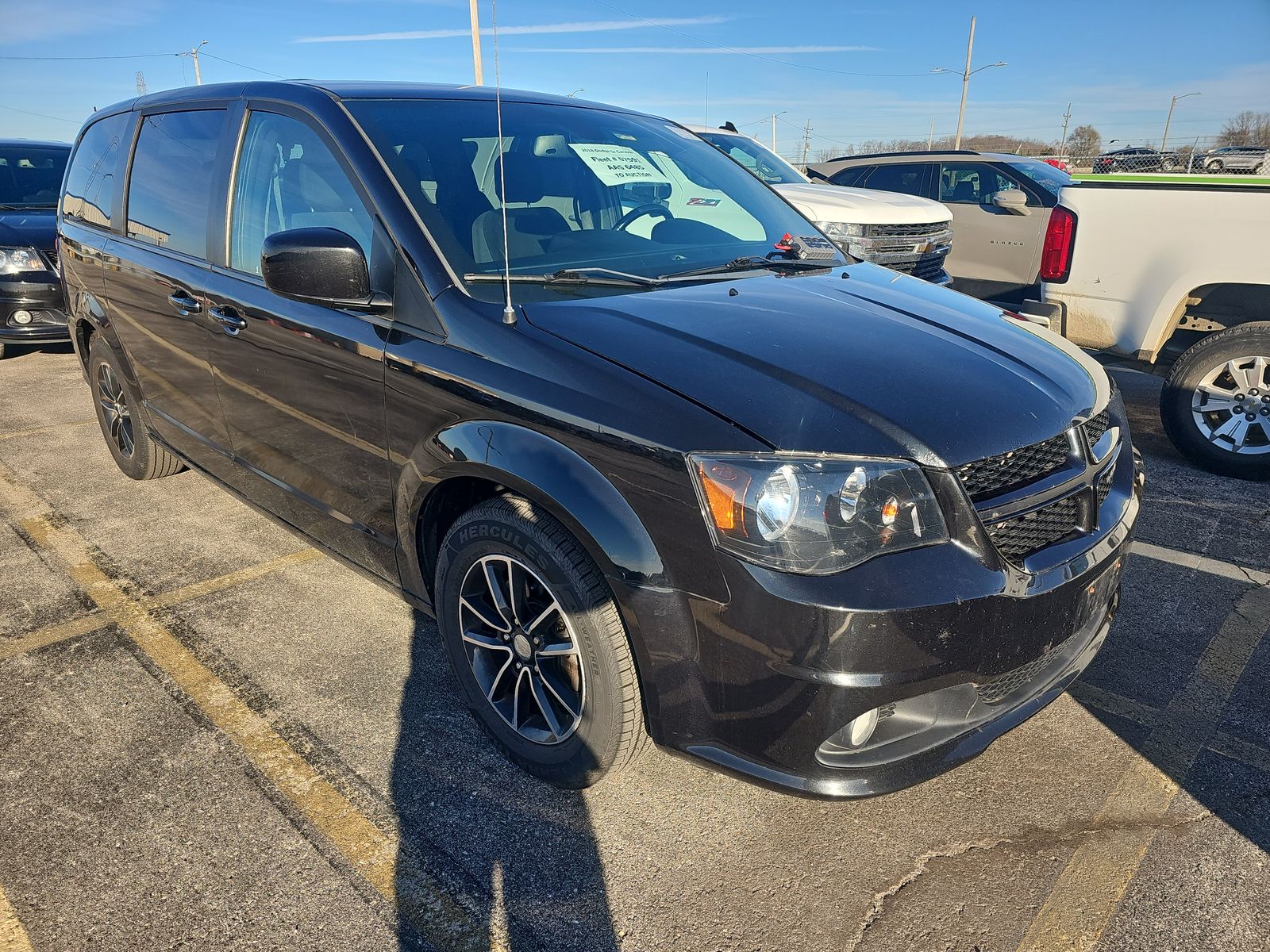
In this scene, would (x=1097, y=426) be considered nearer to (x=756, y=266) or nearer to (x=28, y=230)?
(x=756, y=266)

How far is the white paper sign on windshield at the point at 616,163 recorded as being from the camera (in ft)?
10.7

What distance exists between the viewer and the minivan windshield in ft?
8.78

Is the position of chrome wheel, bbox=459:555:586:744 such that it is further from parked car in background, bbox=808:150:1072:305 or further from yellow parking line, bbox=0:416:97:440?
parked car in background, bbox=808:150:1072:305

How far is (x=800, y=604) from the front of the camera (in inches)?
72.7

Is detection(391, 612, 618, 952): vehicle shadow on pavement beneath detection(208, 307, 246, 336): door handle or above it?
beneath

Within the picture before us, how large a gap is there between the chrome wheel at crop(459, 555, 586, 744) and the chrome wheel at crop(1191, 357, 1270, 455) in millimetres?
4190

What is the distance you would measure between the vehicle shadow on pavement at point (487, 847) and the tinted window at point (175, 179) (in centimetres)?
212

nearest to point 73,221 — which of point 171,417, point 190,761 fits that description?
point 171,417

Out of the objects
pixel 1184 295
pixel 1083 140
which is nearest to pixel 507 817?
pixel 1184 295

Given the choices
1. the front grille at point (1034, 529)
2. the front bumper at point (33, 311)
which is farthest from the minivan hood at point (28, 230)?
the front grille at point (1034, 529)

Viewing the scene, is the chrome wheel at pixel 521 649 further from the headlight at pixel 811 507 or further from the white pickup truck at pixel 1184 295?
the white pickup truck at pixel 1184 295

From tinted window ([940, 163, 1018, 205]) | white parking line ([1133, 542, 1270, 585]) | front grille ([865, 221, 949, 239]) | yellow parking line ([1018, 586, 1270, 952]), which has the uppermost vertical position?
tinted window ([940, 163, 1018, 205])

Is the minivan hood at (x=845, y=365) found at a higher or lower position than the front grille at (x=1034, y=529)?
higher

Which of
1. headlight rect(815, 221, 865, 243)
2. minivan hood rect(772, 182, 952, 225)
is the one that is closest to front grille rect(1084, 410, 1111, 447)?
minivan hood rect(772, 182, 952, 225)
